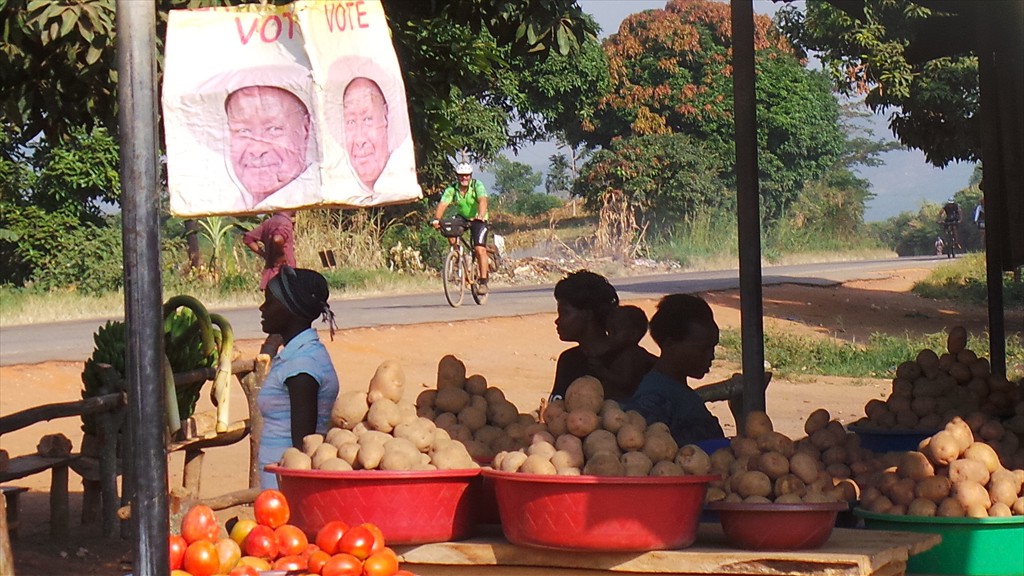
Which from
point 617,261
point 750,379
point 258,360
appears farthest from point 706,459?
point 617,261

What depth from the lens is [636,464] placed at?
10.0 ft

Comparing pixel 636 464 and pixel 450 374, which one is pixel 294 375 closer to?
pixel 450 374

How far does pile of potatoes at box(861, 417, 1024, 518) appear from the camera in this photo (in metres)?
3.46

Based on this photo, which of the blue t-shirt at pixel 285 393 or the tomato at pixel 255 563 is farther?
the blue t-shirt at pixel 285 393

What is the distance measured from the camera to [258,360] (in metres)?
7.08

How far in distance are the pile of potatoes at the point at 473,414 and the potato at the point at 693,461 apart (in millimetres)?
569

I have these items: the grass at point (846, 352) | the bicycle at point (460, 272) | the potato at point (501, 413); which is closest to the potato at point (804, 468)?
the potato at point (501, 413)

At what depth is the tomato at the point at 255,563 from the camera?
10.2 ft

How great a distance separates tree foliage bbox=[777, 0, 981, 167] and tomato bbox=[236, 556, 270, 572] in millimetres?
11587

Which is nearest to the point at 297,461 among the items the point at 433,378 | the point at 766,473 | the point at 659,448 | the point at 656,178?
the point at 659,448

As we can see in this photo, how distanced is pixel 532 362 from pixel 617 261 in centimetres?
1542

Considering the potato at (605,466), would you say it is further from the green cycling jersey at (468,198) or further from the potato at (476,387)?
the green cycling jersey at (468,198)

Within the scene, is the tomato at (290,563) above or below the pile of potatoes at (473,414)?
below

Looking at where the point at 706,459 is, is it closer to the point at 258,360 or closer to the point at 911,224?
the point at 258,360
